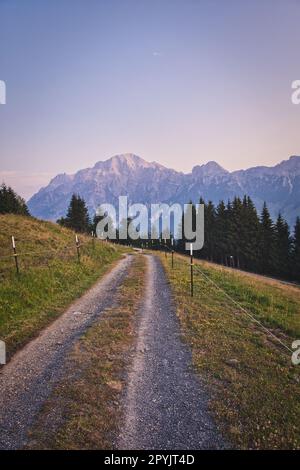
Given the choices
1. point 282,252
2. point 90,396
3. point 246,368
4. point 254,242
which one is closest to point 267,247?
point 254,242

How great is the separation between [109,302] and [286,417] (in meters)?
11.7

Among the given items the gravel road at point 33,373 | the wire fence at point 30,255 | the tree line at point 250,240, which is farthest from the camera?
the tree line at point 250,240

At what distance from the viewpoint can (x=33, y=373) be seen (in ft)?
32.0

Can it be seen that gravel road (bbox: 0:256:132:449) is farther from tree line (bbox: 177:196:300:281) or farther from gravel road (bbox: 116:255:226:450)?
tree line (bbox: 177:196:300:281)

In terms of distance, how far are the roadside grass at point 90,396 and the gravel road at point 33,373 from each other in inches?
13.4

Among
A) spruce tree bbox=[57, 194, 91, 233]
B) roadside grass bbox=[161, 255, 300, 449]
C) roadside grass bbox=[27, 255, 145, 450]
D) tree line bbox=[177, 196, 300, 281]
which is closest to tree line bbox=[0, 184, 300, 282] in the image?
tree line bbox=[177, 196, 300, 281]

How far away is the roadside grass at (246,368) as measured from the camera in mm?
7073

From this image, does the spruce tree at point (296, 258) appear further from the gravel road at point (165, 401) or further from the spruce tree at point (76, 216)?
the gravel road at point (165, 401)

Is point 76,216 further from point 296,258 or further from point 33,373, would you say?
A: point 33,373

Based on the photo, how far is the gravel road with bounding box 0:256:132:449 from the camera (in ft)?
23.9

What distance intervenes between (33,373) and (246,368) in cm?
686

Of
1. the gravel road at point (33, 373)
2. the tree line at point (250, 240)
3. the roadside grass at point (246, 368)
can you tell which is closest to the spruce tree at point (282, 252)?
the tree line at point (250, 240)

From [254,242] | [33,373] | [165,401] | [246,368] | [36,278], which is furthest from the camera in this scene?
[254,242]
